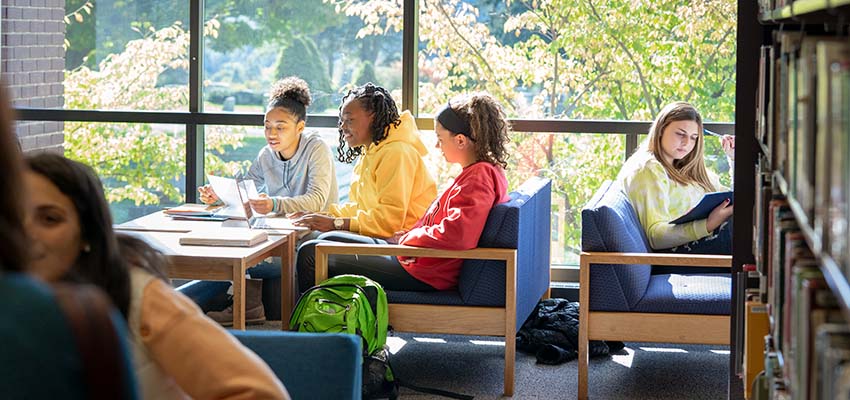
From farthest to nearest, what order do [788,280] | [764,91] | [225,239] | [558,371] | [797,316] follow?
[558,371] < [225,239] < [764,91] < [788,280] < [797,316]

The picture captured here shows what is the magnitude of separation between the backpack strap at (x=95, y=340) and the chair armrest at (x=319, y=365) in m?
1.75

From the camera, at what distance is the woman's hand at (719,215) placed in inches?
172

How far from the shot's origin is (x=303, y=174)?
5262mm

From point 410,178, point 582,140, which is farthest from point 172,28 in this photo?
point 582,140

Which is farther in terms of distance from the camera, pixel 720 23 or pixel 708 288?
pixel 720 23

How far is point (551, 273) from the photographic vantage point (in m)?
5.54

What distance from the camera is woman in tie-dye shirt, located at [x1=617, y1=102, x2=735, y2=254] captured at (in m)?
4.54

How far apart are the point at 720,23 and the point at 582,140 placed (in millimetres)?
813

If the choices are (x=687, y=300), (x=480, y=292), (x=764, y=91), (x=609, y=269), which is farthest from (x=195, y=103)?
(x=764, y=91)

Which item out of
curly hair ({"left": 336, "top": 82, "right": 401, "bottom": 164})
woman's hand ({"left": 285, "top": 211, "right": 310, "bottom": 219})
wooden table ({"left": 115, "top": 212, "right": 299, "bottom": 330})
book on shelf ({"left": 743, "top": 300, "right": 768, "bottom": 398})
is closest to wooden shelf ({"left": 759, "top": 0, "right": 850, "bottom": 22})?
book on shelf ({"left": 743, "top": 300, "right": 768, "bottom": 398})

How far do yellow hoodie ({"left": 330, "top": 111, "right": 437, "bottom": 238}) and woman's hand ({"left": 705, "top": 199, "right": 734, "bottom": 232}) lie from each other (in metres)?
1.16

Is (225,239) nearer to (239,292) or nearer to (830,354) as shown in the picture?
(239,292)

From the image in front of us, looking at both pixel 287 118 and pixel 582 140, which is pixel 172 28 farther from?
pixel 582 140

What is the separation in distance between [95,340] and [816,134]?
118 cm
